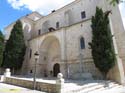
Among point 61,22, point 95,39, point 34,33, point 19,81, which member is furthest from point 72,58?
point 34,33

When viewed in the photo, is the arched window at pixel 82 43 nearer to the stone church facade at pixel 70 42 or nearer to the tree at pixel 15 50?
the stone church facade at pixel 70 42

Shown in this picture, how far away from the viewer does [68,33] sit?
18.3 meters

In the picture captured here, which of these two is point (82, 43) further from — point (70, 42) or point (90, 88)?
point (90, 88)

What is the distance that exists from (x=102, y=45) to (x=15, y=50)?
51.3 feet

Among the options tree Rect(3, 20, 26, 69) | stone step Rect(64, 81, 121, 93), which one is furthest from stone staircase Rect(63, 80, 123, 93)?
tree Rect(3, 20, 26, 69)

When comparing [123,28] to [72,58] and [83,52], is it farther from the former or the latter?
[72,58]

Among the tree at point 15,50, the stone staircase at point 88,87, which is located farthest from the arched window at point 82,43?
the tree at point 15,50

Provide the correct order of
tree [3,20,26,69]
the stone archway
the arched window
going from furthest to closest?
tree [3,20,26,69] < the stone archway < the arched window

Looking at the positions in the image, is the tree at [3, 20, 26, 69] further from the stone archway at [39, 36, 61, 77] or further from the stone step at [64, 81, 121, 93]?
the stone step at [64, 81, 121, 93]

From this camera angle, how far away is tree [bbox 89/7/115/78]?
13.1 metres

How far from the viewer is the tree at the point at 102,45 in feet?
42.8

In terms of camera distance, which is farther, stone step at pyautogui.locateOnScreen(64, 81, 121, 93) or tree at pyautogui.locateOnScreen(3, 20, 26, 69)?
tree at pyautogui.locateOnScreen(3, 20, 26, 69)

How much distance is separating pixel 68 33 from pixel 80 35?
2.08m

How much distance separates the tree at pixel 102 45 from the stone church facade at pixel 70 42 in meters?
1.14
